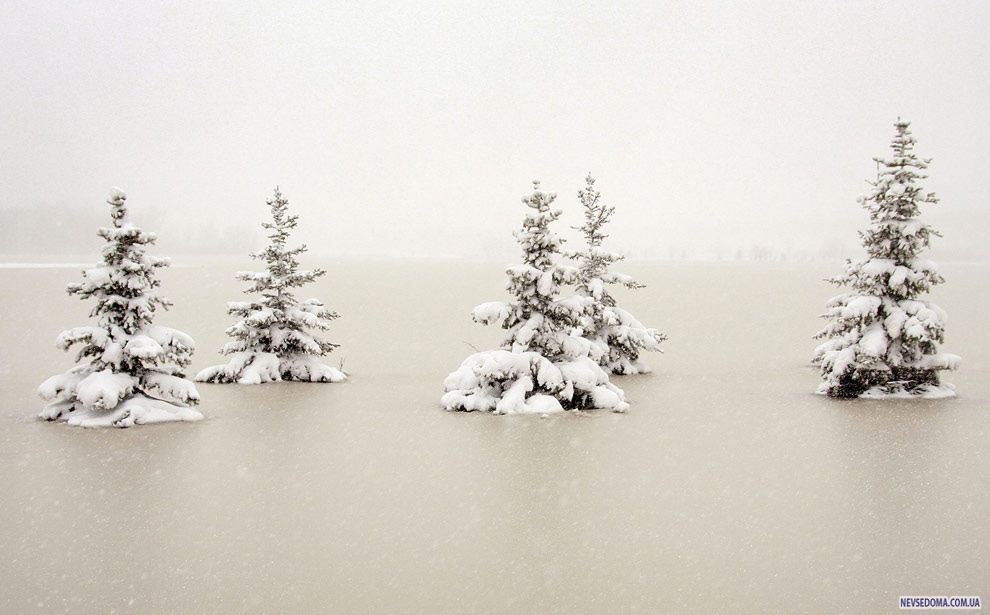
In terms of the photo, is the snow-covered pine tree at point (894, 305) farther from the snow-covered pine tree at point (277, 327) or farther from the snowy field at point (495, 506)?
the snow-covered pine tree at point (277, 327)

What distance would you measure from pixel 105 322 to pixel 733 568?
58.1 feet

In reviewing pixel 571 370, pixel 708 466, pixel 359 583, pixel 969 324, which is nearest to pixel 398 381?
pixel 571 370

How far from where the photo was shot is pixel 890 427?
77.4 ft

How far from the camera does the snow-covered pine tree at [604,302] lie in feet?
112

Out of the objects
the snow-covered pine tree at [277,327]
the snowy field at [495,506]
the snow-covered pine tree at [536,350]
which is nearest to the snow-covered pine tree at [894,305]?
the snowy field at [495,506]

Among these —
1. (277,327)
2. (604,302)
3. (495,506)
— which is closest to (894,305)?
(604,302)

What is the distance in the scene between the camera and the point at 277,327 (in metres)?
33.1

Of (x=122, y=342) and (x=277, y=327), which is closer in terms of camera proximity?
(x=122, y=342)

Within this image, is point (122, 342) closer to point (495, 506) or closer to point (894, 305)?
point (495, 506)

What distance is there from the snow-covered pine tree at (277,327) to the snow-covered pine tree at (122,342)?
8.98 metres

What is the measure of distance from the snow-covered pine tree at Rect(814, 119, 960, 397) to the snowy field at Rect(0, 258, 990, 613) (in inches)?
56.9

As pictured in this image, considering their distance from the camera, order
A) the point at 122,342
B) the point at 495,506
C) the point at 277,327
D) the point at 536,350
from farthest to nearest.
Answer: the point at 277,327 < the point at 536,350 < the point at 122,342 < the point at 495,506

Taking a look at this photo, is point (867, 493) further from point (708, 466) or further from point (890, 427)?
point (890, 427)

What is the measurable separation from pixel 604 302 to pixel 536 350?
387 inches
